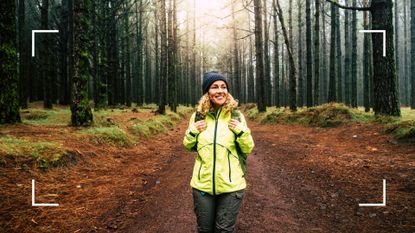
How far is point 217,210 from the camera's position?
312 centimetres

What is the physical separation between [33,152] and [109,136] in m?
3.42

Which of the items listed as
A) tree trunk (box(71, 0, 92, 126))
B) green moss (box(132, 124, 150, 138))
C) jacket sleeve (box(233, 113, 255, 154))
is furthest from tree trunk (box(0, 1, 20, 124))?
jacket sleeve (box(233, 113, 255, 154))

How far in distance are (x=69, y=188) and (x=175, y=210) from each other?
2179 millimetres

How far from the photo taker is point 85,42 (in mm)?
10562

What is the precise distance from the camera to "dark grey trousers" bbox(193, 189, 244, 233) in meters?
3.04

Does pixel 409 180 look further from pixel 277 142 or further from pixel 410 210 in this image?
pixel 277 142

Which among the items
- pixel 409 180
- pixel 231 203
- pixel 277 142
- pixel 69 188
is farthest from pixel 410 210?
pixel 277 142

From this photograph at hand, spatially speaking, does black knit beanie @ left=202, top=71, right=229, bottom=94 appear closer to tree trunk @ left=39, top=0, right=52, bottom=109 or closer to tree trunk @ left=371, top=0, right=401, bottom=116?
tree trunk @ left=371, top=0, right=401, bottom=116

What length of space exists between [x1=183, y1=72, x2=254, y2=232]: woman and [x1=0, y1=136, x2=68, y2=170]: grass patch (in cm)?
437

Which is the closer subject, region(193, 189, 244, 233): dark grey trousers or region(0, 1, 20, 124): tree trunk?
A: region(193, 189, 244, 233): dark grey trousers

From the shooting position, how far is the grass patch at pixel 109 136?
30.4ft

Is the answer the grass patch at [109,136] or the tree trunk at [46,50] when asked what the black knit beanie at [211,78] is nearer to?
the grass patch at [109,136]

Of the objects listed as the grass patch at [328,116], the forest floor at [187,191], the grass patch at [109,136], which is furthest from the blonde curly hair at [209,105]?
the grass patch at [328,116]

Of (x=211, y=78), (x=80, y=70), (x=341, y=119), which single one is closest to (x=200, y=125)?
(x=211, y=78)
